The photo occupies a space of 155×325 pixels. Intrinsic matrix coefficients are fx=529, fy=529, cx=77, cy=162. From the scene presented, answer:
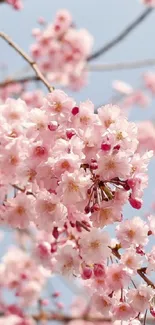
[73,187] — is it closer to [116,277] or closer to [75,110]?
[75,110]

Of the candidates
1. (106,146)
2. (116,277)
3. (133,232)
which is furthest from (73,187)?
(116,277)

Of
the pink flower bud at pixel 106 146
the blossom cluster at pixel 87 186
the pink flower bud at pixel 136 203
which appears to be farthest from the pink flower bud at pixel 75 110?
the pink flower bud at pixel 136 203

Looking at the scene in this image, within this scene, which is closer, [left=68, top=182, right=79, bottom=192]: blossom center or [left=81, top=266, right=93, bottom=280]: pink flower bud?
[left=68, top=182, right=79, bottom=192]: blossom center

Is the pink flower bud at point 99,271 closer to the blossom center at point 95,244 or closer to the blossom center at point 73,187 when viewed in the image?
the blossom center at point 95,244

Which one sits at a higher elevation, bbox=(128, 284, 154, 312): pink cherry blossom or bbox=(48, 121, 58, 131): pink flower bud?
bbox=(48, 121, 58, 131): pink flower bud

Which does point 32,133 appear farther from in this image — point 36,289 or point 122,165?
point 36,289

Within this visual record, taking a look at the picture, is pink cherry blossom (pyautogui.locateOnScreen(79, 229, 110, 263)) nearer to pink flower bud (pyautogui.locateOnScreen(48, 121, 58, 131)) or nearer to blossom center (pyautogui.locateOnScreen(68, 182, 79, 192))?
blossom center (pyautogui.locateOnScreen(68, 182, 79, 192))

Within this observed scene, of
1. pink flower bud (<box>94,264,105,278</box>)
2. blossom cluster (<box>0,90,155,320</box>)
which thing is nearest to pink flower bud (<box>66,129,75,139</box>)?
blossom cluster (<box>0,90,155,320</box>)
